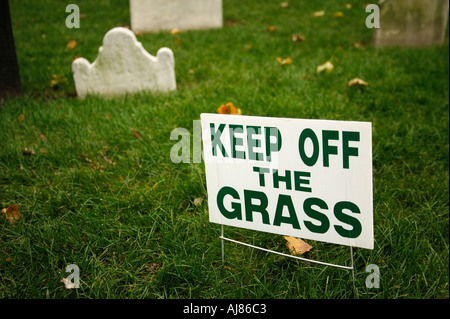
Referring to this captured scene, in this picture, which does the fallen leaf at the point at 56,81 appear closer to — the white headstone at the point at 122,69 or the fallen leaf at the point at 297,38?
the white headstone at the point at 122,69

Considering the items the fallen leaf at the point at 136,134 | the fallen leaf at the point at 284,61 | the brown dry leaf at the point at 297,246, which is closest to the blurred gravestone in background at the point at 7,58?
the fallen leaf at the point at 136,134

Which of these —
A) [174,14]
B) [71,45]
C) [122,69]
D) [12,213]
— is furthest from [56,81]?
[174,14]

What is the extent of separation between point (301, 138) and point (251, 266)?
631 mm

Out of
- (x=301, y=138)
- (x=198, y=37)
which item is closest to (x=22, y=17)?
(x=198, y=37)

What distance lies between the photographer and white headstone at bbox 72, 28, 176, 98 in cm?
320

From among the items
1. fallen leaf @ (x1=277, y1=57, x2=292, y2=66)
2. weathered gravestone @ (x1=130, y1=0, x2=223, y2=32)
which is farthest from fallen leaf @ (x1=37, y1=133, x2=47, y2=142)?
weathered gravestone @ (x1=130, y1=0, x2=223, y2=32)

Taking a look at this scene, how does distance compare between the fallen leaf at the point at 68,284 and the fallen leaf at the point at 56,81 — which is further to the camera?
the fallen leaf at the point at 56,81

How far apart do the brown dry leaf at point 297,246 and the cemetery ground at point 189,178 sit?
43 millimetres

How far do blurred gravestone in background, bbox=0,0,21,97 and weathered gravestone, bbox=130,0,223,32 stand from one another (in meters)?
2.59

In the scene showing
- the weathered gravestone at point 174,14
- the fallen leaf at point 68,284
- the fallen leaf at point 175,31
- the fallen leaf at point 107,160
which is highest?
the weathered gravestone at point 174,14

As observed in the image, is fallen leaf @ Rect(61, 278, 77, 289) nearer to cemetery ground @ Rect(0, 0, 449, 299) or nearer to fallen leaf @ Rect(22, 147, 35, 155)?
cemetery ground @ Rect(0, 0, 449, 299)

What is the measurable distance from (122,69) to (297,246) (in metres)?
2.33

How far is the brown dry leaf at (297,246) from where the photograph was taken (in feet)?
5.50

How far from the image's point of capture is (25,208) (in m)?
1.96
